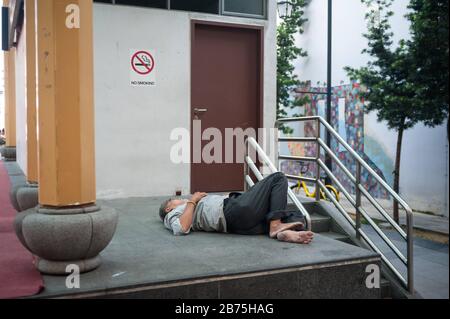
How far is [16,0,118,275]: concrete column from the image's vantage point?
3.16 m

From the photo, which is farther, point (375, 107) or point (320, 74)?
point (320, 74)

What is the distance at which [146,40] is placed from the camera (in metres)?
7.05

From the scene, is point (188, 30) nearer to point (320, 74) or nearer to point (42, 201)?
point (42, 201)

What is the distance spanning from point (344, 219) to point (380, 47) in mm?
5925

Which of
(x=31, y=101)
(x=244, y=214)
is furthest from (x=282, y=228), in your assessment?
(x=31, y=101)

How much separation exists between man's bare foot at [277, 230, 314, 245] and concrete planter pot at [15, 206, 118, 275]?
169cm

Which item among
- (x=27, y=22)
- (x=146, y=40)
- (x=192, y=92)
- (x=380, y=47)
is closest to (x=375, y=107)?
(x=380, y=47)

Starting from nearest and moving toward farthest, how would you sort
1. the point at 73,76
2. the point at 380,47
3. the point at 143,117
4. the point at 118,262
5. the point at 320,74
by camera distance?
1. the point at 73,76
2. the point at 118,262
3. the point at 143,117
4. the point at 380,47
5. the point at 320,74

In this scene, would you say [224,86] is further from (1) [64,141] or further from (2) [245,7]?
(1) [64,141]

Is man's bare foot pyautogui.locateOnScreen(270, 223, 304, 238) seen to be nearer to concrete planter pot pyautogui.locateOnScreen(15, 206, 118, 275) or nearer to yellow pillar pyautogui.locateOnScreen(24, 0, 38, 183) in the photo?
concrete planter pot pyautogui.locateOnScreen(15, 206, 118, 275)

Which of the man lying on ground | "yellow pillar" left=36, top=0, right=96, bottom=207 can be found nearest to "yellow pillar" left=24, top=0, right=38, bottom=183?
the man lying on ground

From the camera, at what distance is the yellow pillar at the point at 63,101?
3.19 metres

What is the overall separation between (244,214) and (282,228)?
0.39 m

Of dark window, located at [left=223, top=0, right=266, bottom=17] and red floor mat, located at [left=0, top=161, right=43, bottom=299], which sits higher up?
dark window, located at [left=223, top=0, right=266, bottom=17]
